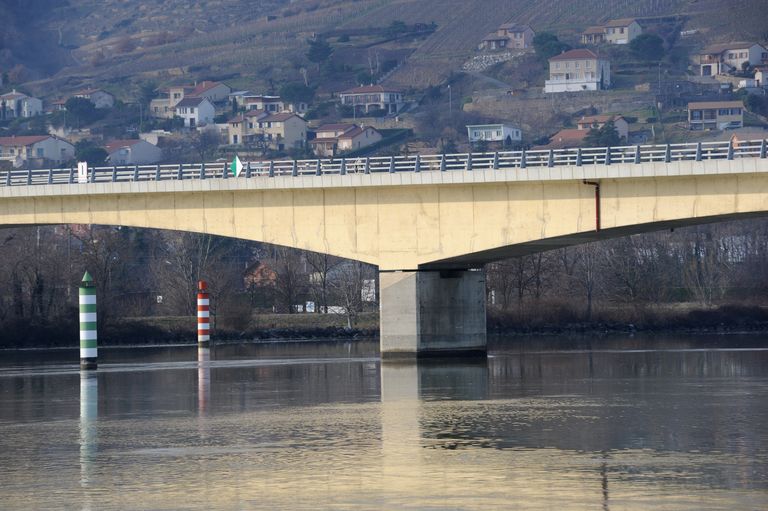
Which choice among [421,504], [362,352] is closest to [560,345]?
[362,352]

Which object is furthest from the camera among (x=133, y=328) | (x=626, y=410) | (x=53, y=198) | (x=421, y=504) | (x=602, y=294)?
(x=602, y=294)

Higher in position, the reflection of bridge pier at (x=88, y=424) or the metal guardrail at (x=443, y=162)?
the metal guardrail at (x=443, y=162)

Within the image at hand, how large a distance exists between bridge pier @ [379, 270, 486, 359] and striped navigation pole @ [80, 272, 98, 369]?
11.4 m

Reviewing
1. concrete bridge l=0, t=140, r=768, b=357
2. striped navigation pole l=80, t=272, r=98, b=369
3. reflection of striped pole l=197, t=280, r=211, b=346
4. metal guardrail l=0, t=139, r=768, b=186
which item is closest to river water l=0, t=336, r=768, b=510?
striped navigation pole l=80, t=272, r=98, b=369

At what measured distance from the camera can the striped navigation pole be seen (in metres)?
61.6

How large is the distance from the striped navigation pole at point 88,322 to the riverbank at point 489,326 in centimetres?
2583

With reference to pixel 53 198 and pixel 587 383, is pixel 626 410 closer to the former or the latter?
pixel 587 383

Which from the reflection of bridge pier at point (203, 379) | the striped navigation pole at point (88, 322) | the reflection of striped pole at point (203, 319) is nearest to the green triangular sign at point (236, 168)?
the reflection of bridge pier at point (203, 379)

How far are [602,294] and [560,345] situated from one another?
25972 mm

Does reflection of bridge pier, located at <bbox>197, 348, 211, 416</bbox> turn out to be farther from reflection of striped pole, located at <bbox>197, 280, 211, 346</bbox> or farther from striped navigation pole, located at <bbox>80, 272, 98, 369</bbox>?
striped navigation pole, located at <bbox>80, 272, 98, 369</bbox>

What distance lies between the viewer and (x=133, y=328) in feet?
306

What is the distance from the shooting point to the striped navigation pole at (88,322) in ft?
202

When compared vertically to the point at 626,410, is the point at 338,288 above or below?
above

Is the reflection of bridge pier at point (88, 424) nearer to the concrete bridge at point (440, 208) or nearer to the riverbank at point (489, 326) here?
the concrete bridge at point (440, 208)
